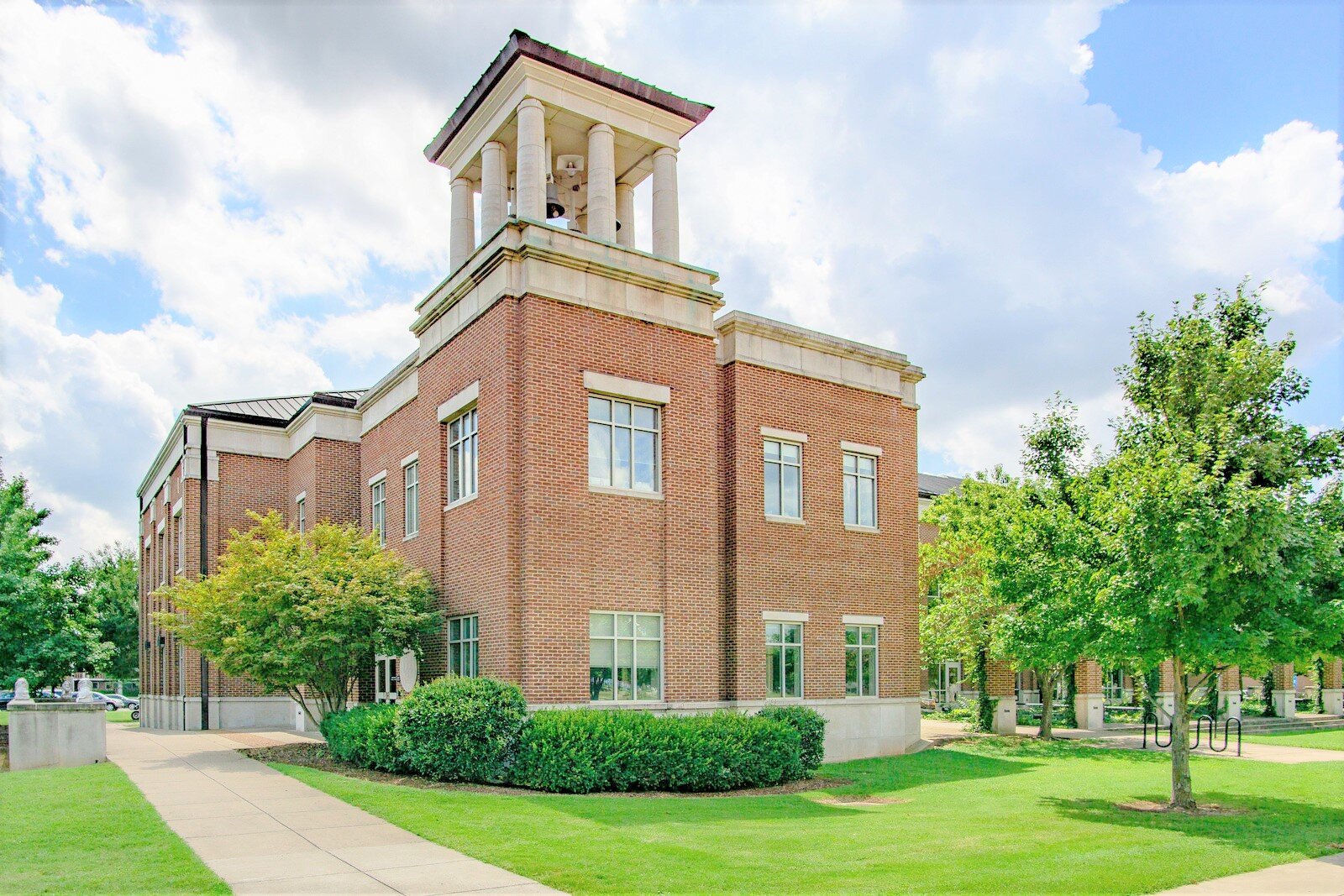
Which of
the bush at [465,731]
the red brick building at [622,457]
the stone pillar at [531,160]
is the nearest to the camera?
the bush at [465,731]

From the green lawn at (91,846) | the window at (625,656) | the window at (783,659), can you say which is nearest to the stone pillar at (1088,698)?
the window at (783,659)

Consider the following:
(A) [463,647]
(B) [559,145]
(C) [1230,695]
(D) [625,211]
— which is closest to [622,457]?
(A) [463,647]

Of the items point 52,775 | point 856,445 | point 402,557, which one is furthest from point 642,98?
point 52,775

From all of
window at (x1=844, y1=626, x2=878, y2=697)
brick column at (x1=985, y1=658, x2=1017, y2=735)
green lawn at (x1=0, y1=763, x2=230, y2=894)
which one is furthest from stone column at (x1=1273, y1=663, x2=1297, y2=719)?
green lawn at (x1=0, y1=763, x2=230, y2=894)

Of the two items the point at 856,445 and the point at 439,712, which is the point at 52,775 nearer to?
the point at 439,712

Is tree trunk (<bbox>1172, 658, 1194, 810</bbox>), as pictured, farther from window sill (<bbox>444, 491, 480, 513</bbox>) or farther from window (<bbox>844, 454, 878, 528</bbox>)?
window sill (<bbox>444, 491, 480, 513</bbox>)

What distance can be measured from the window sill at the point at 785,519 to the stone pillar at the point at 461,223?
877 cm

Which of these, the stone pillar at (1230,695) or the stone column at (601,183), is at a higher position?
the stone column at (601,183)

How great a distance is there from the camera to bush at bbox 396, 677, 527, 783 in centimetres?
1692

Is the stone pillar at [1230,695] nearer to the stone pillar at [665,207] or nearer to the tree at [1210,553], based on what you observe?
the tree at [1210,553]

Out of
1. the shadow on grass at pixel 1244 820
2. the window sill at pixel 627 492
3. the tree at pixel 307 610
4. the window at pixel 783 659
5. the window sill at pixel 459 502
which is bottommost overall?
the shadow on grass at pixel 1244 820

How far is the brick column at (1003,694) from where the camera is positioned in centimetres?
3100

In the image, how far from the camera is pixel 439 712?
57.0ft

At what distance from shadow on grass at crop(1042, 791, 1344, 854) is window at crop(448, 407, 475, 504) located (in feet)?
39.4
